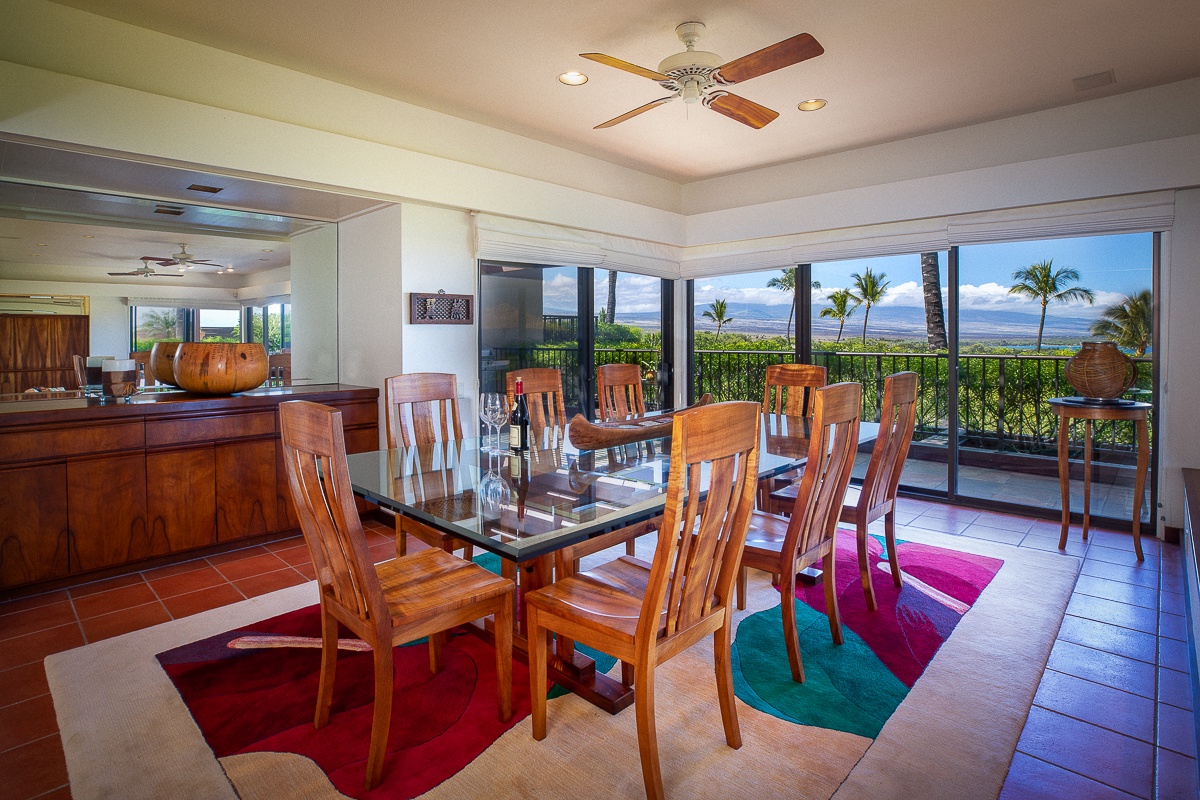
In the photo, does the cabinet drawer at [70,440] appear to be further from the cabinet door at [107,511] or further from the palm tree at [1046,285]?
the palm tree at [1046,285]

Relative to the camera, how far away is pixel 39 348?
3.23 m

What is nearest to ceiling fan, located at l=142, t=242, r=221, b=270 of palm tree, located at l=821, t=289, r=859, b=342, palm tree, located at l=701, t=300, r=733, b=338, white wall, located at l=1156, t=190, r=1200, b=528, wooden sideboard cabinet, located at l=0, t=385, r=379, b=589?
wooden sideboard cabinet, located at l=0, t=385, r=379, b=589

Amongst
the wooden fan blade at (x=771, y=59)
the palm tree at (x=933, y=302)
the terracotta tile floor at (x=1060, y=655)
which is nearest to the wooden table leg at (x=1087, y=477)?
the terracotta tile floor at (x=1060, y=655)

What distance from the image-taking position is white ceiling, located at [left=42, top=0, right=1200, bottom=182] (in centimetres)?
270

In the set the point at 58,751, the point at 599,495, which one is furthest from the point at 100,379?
the point at 599,495

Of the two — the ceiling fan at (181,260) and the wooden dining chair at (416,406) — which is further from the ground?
the ceiling fan at (181,260)

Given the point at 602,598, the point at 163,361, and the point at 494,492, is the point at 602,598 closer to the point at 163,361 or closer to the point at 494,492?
the point at 494,492

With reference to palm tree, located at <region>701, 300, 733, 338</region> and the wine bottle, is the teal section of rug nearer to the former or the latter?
the wine bottle

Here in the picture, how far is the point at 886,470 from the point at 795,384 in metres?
1.36

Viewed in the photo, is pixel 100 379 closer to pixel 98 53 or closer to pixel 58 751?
pixel 98 53

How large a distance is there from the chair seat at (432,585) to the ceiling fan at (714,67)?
1.96 meters

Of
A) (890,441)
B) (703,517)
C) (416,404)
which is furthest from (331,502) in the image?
(890,441)

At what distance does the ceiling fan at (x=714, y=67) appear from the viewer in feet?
7.76

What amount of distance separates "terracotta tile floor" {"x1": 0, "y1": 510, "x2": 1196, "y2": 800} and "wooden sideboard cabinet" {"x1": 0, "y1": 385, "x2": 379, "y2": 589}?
174mm
